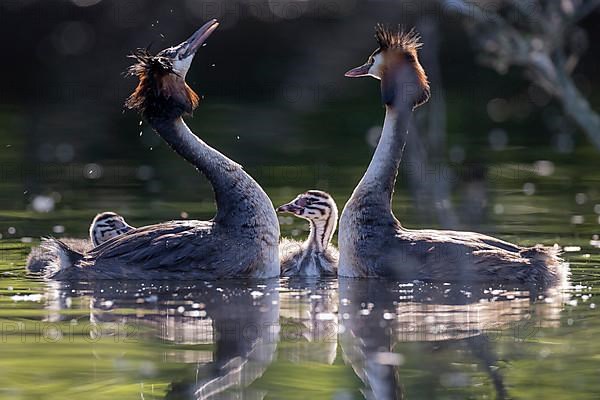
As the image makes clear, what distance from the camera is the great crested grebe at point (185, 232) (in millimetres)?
10484

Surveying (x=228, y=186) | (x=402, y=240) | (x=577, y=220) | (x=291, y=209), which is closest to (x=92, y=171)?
(x=291, y=209)

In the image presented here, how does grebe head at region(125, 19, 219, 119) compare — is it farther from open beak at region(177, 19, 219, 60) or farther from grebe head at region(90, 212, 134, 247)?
grebe head at region(90, 212, 134, 247)

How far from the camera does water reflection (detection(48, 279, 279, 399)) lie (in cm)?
740

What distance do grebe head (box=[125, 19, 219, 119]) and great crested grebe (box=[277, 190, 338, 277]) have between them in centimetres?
118

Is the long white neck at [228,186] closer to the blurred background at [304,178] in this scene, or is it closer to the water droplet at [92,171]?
the blurred background at [304,178]

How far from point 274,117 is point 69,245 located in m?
9.37

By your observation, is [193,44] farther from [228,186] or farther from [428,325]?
[428,325]

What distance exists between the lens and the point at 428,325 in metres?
8.61

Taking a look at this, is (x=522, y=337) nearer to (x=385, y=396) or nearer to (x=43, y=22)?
(x=385, y=396)

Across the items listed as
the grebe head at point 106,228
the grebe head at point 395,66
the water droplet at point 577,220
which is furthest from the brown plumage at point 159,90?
the water droplet at point 577,220

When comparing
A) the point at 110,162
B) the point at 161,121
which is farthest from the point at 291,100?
the point at 161,121

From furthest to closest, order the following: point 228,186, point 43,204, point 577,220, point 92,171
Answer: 1. point 92,171
2. point 43,204
3. point 577,220
4. point 228,186

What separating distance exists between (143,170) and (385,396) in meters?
9.55

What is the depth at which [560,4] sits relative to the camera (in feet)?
18.4
